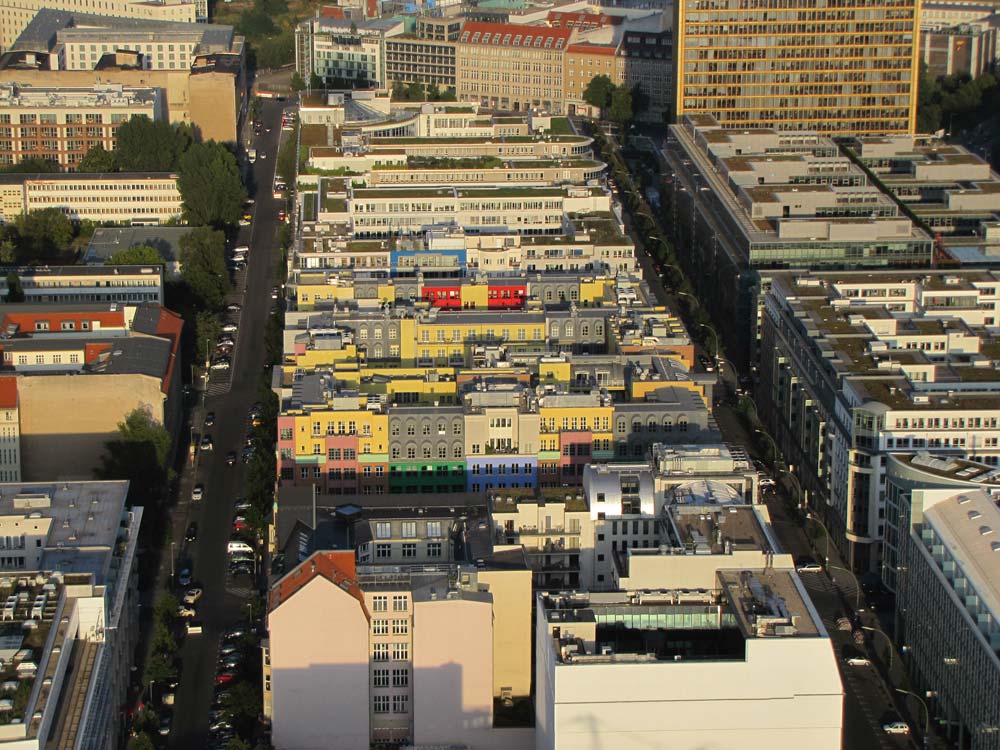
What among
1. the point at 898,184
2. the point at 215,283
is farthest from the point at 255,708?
the point at 898,184

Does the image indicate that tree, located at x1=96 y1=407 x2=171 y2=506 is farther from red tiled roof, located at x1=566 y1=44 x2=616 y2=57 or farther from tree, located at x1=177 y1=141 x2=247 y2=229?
red tiled roof, located at x1=566 y1=44 x2=616 y2=57

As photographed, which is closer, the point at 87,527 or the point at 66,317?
the point at 87,527

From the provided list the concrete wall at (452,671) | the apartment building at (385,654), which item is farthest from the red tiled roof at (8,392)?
the concrete wall at (452,671)

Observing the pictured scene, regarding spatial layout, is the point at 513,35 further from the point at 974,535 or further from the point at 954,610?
the point at 954,610

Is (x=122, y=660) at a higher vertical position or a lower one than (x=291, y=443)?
lower

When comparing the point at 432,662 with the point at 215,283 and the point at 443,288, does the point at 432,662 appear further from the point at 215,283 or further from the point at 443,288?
the point at 215,283

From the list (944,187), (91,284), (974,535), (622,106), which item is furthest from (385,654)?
(622,106)

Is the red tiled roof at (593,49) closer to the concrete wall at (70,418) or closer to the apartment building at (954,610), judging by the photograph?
the concrete wall at (70,418)

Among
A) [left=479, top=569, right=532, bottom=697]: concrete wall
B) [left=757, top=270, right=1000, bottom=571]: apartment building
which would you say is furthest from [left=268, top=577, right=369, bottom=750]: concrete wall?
[left=757, top=270, right=1000, bottom=571]: apartment building
